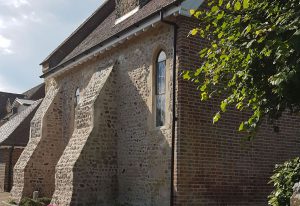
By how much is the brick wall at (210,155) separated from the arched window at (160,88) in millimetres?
1088

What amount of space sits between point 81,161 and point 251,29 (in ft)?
29.4

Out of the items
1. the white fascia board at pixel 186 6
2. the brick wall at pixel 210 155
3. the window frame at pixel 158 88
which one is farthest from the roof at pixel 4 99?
the white fascia board at pixel 186 6

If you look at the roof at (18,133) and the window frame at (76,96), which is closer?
the window frame at (76,96)

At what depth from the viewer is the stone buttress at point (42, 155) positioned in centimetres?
1888

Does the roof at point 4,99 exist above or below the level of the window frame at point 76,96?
above

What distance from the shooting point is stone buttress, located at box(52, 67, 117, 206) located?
13.9m

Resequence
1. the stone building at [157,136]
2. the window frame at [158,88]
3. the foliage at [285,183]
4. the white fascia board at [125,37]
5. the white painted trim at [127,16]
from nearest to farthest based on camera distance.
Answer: the foliage at [285,183] < the stone building at [157,136] < the white fascia board at [125,37] < the window frame at [158,88] < the white painted trim at [127,16]

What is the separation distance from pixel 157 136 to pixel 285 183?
5765 mm

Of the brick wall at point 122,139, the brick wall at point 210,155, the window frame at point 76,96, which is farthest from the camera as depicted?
the window frame at point 76,96

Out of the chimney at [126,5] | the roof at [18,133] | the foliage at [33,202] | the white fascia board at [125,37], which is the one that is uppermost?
the chimney at [126,5]

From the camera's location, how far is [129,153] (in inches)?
557

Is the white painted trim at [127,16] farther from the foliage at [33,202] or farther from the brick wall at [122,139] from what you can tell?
the foliage at [33,202]

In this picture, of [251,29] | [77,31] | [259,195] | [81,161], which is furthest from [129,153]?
[77,31]

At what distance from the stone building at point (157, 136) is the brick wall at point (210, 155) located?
30 millimetres
